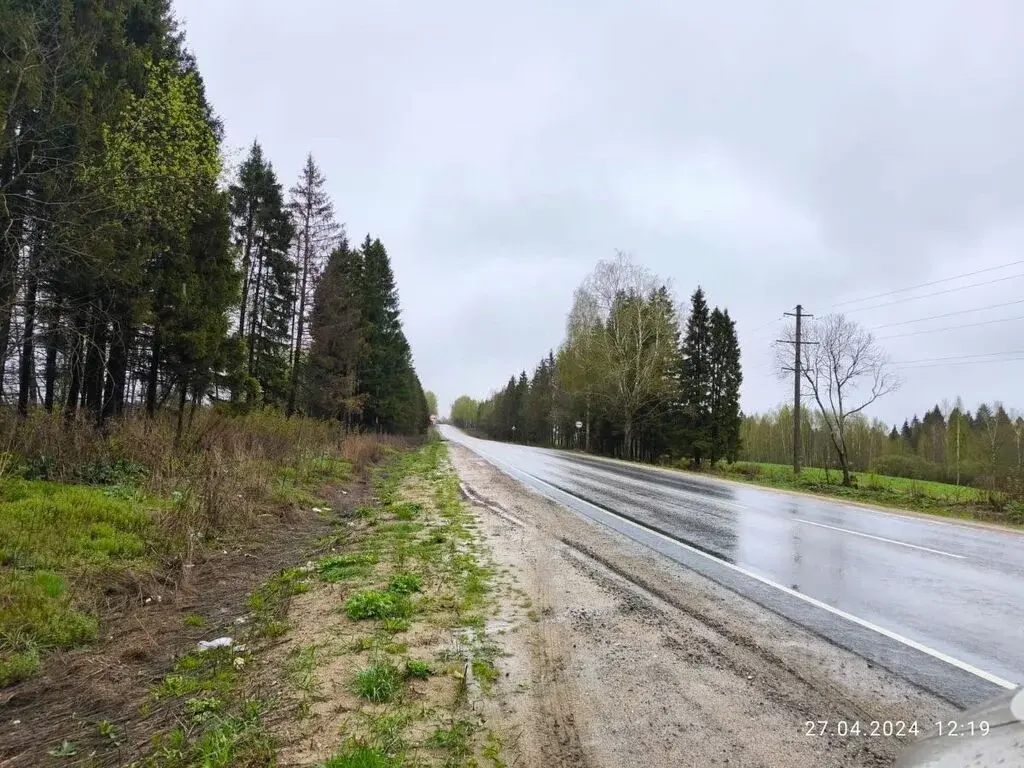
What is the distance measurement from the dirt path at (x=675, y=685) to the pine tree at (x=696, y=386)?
120ft

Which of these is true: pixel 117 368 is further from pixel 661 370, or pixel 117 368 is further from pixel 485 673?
pixel 661 370

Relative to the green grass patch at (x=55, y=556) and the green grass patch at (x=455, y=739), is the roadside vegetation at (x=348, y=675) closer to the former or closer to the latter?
the green grass patch at (x=455, y=739)

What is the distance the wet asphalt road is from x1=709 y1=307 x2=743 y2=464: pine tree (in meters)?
26.6

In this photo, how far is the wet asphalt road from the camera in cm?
473

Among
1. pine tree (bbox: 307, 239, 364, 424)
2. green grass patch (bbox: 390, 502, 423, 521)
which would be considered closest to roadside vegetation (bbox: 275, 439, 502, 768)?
green grass patch (bbox: 390, 502, 423, 521)

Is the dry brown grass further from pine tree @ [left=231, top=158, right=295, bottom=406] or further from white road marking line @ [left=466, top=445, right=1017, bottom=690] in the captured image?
pine tree @ [left=231, top=158, right=295, bottom=406]

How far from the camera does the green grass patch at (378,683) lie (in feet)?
12.8

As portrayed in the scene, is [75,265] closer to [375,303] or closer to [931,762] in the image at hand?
[931,762]

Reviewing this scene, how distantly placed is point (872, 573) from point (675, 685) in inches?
192

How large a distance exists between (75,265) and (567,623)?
1099 cm

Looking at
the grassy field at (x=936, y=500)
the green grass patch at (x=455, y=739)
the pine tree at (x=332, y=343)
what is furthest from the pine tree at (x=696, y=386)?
the green grass patch at (x=455, y=739)

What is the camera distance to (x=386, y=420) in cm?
4588

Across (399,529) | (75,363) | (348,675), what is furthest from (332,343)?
(348,675)

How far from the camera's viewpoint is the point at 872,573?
7.54m
